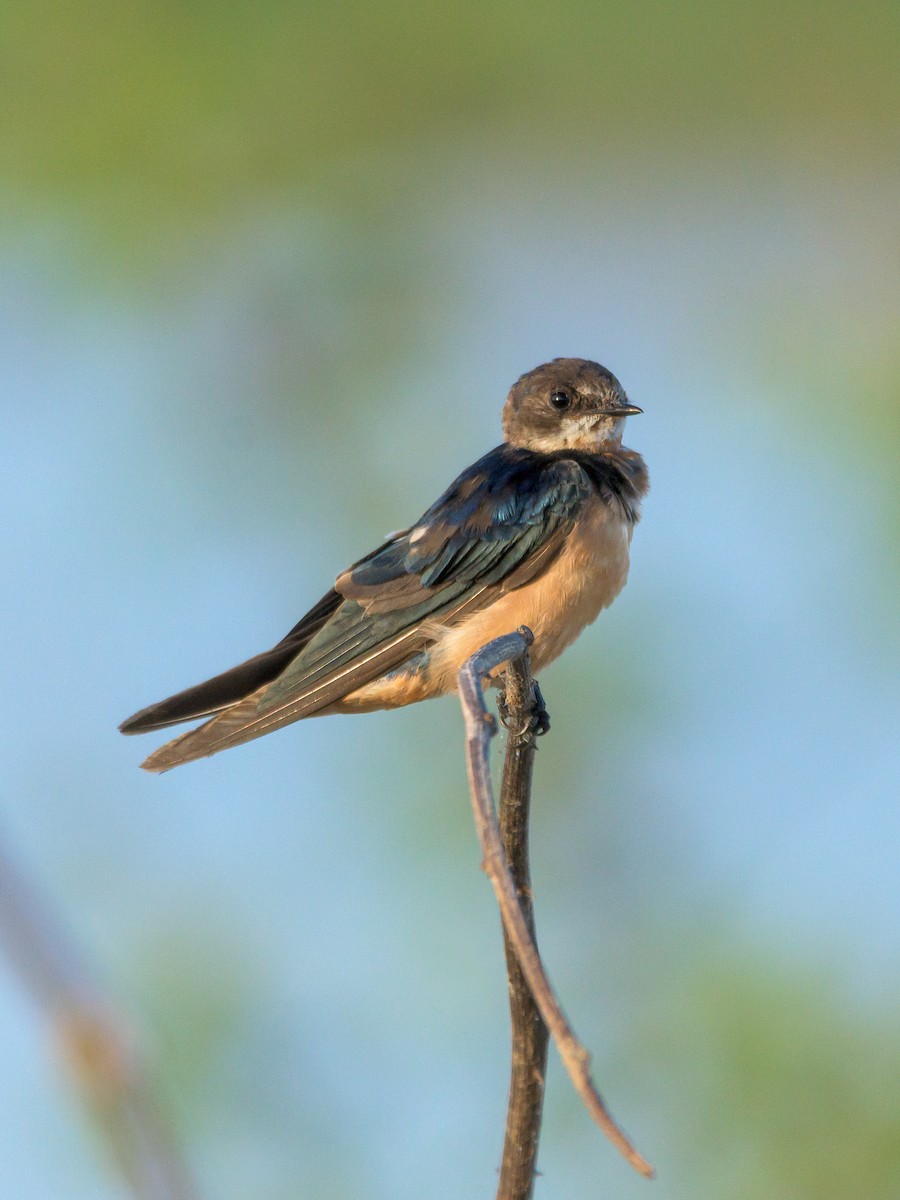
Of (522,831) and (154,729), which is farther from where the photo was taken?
(154,729)

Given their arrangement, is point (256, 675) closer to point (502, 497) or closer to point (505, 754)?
point (502, 497)

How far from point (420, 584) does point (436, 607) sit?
0.20 ft

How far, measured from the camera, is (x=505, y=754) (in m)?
1.78

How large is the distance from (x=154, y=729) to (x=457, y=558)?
743 mm

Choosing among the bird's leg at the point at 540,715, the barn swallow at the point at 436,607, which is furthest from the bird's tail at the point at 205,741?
the bird's leg at the point at 540,715

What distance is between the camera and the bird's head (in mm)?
3354

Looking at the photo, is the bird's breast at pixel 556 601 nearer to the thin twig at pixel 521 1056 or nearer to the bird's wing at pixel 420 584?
the bird's wing at pixel 420 584

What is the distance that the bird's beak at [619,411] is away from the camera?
3.29 m

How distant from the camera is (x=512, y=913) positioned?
2.86ft

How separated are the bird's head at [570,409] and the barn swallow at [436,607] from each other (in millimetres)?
284

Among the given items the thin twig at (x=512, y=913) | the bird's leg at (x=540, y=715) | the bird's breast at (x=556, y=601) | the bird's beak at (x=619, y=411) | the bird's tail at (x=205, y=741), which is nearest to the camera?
the thin twig at (x=512, y=913)

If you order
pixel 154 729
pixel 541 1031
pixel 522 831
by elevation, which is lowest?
pixel 541 1031

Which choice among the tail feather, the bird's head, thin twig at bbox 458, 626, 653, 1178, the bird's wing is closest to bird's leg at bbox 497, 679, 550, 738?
the bird's wing

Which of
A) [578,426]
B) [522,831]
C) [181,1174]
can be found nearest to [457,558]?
[578,426]
